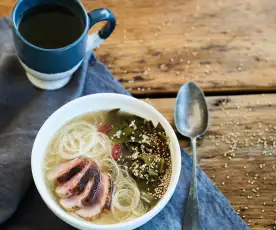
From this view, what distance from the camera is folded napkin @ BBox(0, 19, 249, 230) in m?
1.03

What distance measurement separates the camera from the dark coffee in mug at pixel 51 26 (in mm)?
1112

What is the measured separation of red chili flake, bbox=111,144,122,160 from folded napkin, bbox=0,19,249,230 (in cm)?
15

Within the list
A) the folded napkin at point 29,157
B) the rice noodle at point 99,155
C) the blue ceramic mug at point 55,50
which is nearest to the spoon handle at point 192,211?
the folded napkin at point 29,157

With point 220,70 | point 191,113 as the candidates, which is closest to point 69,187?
point 191,113

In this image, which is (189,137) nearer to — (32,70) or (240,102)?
(240,102)

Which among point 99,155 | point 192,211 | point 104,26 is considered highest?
point 104,26

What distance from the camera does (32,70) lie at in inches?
44.1

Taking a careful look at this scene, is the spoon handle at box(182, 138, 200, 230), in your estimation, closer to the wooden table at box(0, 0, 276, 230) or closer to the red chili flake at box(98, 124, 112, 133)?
the wooden table at box(0, 0, 276, 230)

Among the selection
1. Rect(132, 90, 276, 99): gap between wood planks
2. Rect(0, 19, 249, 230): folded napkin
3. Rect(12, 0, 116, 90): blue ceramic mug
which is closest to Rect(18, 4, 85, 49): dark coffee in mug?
Rect(12, 0, 116, 90): blue ceramic mug

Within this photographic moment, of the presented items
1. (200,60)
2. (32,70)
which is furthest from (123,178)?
(200,60)

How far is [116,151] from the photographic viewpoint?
1.05 metres

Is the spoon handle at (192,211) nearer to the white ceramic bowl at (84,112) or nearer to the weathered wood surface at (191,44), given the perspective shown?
the white ceramic bowl at (84,112)

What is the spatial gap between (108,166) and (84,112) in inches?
5.7

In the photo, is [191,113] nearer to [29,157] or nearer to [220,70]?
[220,70]
